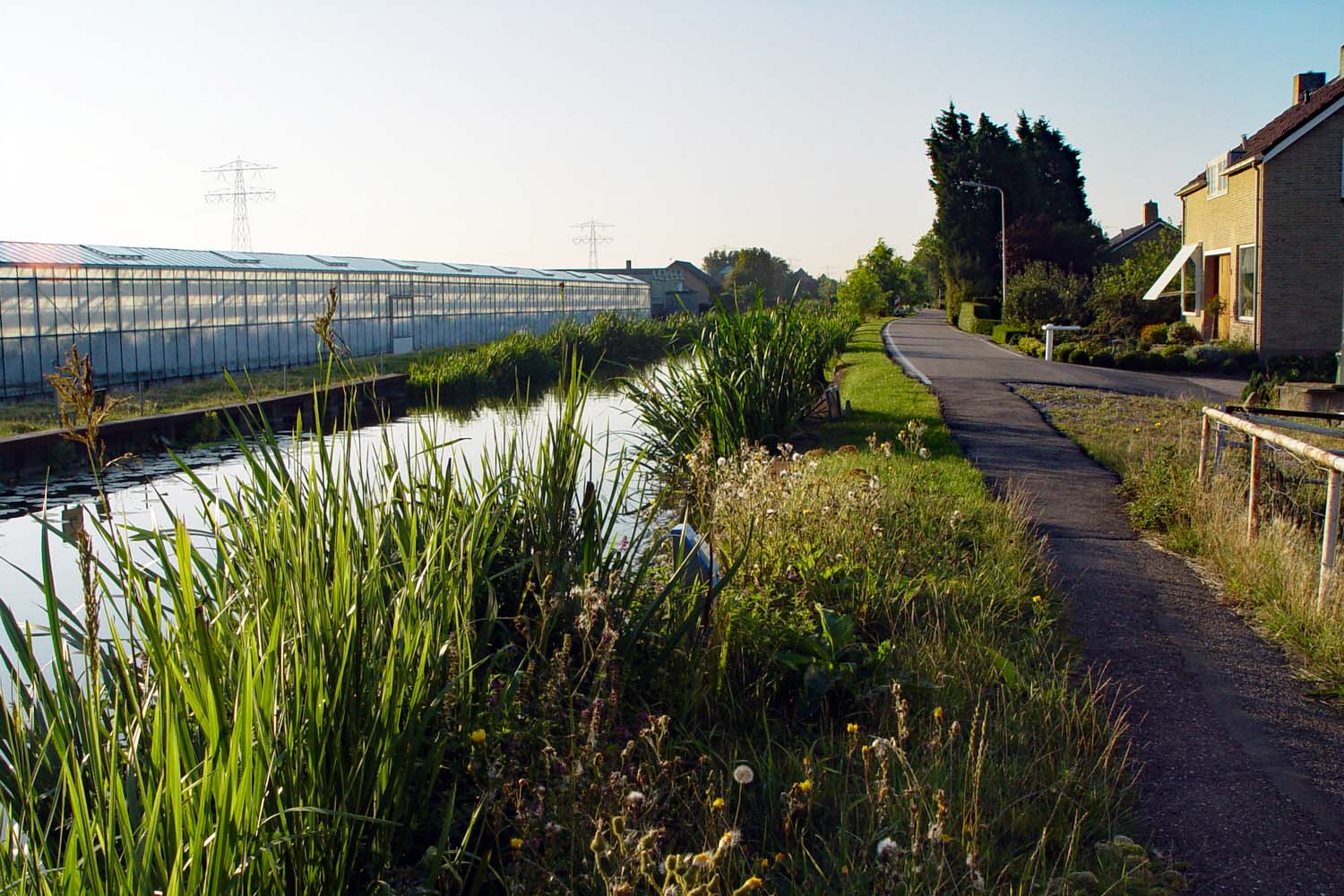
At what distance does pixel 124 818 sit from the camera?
6.97 feet

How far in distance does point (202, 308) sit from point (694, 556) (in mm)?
23130

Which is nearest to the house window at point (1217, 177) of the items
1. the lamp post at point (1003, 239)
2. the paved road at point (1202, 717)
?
the lamp post at point (1003, 239)

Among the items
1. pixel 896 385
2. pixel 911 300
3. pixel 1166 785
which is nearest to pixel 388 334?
pixel 896 385

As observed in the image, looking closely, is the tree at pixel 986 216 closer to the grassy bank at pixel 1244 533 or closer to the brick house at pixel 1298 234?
the brick house at pixel 1298 234

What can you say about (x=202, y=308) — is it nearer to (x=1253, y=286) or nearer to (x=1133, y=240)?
(x=1253, y=286)

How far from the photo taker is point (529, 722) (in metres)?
3.62

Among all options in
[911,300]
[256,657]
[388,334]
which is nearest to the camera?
[256,657]

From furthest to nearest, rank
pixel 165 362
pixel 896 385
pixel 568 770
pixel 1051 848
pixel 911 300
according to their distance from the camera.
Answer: pixel 911 300 < pixel 165 362 < pixel 896 385 < pixel 1051 848 < pixel 568 770

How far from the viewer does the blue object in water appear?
4.79 meters

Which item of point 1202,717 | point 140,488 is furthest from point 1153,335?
point 1202,717

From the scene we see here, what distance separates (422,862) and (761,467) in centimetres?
416

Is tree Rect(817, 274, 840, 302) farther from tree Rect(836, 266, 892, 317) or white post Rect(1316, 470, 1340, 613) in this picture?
white post Rect(1316, 470, 1340, 613)

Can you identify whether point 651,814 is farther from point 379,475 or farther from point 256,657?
point 379,475

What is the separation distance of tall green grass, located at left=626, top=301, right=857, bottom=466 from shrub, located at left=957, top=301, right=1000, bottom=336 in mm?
31890
